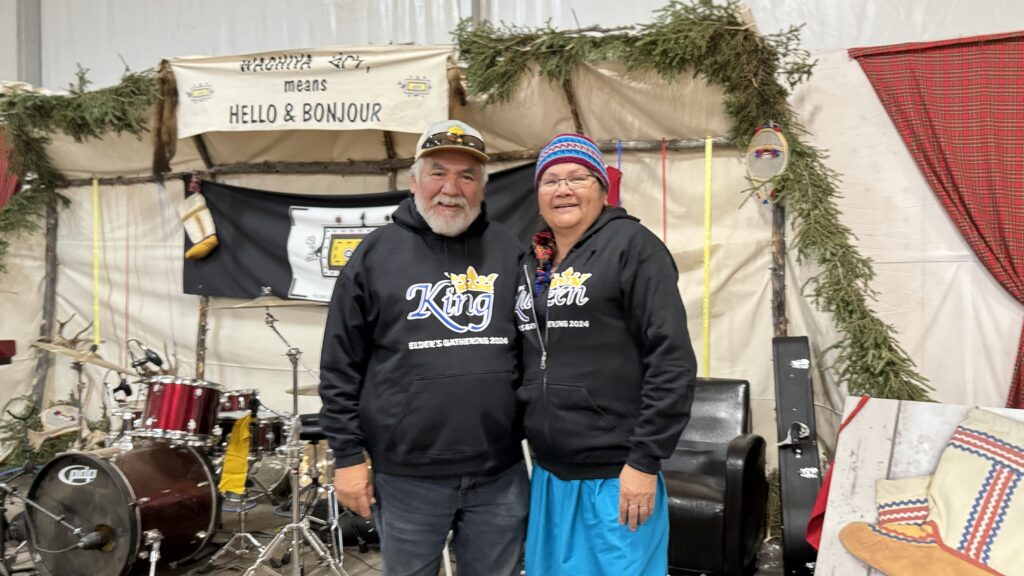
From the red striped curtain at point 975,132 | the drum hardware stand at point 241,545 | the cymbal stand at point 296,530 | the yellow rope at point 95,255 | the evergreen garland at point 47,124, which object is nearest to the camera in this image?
the cymbal stand at point 296,530

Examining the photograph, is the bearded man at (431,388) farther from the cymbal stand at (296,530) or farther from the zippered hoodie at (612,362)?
the cymbal stand at (296,530)

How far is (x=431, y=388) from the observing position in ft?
6.06

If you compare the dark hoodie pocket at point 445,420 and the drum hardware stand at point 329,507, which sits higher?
the dark hoodie pocket at point 445,420

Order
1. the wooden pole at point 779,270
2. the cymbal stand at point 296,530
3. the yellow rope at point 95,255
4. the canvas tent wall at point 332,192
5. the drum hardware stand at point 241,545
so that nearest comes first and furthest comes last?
the cymbal stand at point 296,530, the drum hardware stand at point 241,545, the wooden pole at point 779,270, the canvas tent wall at point 332,192, the yellow rope at point 95,255

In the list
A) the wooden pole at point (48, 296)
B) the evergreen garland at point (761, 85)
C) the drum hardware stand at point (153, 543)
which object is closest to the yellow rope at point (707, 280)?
the evergreen garland at point (761, 85)

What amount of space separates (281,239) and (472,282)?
3275mm

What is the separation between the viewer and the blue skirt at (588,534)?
171cm

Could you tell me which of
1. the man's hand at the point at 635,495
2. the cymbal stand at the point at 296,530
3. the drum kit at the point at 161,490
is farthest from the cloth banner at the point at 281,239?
the man's hand at the point at 635,495

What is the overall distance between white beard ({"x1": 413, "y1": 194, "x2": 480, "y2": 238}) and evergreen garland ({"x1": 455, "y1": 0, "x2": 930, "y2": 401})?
85.7 inches

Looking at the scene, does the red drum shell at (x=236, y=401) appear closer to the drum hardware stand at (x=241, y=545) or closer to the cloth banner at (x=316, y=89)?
the drum hardware stand at (x=241, y=545)

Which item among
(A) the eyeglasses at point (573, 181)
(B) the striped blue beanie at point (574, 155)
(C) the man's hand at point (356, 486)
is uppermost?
(B) the striped blue beanie at point (574, 155)

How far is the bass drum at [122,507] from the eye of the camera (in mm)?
3230

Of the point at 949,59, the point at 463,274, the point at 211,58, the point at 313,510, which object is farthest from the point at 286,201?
the point at 949,59

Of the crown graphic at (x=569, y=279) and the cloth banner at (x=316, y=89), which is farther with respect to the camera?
the cloth banner at (x=316, y=89)
